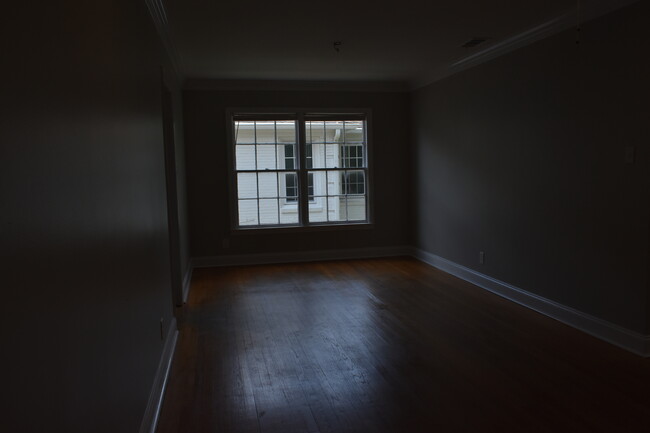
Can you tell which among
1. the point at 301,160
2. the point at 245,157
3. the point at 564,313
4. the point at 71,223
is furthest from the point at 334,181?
the point at 71,223

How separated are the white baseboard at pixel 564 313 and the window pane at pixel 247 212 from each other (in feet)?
9.03

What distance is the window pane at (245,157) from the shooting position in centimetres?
677

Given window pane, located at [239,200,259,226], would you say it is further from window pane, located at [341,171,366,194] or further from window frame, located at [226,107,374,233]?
window pane, located at [341,171,366,194]

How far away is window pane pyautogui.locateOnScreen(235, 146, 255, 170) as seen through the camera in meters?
6.77

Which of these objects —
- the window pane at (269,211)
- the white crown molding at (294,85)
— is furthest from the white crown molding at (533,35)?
the window pane at (269,211)

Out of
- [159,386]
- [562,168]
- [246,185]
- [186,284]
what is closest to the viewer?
[159,386]

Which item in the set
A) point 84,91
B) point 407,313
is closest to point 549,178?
point 407,313

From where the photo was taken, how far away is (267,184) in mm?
6867

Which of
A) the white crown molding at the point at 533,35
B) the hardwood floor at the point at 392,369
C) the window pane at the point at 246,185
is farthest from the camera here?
the window pane at the point at 246,185

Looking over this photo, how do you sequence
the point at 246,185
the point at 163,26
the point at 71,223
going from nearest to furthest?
1. the point at 71,223
2. the point at 163,26
3. the point at 246,185

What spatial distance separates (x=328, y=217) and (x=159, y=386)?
454 centimetres

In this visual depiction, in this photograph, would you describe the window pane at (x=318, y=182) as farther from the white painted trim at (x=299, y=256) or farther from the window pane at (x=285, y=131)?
the white painted trim at (x=299, y=256)

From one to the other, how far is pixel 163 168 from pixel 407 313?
2.48m

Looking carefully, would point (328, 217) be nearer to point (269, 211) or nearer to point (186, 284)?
point (269, 211)
